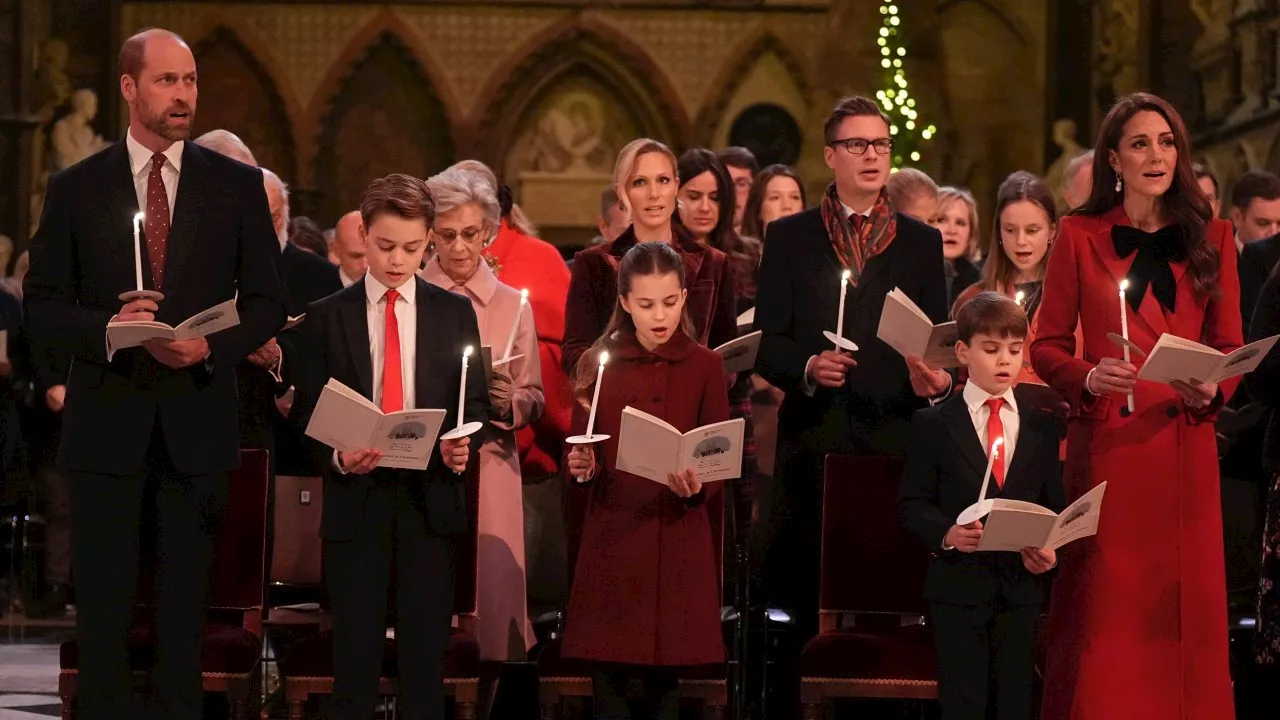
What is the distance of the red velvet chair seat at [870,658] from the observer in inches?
175

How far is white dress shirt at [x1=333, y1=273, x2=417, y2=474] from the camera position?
4.32 meters

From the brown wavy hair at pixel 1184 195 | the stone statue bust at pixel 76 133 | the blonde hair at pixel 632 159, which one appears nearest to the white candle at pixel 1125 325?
the brown wavy hair at pixel 1184 195

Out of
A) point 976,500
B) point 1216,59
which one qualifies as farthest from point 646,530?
point 1216,59

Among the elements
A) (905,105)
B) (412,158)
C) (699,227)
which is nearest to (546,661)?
(699,227)

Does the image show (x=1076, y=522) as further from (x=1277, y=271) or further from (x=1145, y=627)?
(x=1277, y=271)

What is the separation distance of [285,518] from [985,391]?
6.47 ft

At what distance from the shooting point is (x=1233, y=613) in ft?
17.7

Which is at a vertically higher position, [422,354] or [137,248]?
[137,248]

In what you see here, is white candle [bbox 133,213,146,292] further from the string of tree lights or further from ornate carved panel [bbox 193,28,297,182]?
ornate carved panel [bbox 193,28,297,182]

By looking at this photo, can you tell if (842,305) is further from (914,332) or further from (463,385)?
(463,385)

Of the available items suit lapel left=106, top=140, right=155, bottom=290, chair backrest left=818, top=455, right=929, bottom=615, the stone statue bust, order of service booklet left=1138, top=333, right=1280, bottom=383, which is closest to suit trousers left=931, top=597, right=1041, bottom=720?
chair backrest left=818, top=455, right=929, bottom=615

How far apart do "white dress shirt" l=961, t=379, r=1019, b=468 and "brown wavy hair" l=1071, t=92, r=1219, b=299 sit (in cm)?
54

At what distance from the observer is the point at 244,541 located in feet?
15.2

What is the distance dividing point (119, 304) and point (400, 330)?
66cm
